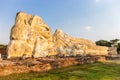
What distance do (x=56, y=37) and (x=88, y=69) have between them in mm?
5196

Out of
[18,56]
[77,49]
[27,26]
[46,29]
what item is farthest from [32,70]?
[77,49]

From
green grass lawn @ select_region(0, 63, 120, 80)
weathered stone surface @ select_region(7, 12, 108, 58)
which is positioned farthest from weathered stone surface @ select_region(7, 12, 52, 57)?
green grass lawn @ select_region(0, 63, 120, 80)

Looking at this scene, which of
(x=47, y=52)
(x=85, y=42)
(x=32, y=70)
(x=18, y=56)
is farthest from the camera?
(x=85, y=42)

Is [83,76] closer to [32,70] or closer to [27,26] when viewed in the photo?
[32,70]

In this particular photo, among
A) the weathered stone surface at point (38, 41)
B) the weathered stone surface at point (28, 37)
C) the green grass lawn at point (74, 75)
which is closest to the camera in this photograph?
the green grass lawn at point (74, 75)

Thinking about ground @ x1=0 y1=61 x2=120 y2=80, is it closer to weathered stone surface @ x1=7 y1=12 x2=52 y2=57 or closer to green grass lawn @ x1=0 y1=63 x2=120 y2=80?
green grass lawn @ x1=0 y1=63 x2=120 y2=80

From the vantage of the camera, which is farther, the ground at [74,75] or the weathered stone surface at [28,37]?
the weathered stone surface at [28,37]

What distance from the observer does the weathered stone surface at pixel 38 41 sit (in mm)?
14508

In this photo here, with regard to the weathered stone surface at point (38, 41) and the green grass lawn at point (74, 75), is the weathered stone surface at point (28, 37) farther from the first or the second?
the green grass lawn at point (74, 75)

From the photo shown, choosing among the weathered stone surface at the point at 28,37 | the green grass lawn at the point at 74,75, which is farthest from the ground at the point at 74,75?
the weathered stone surface at the point at 28,37

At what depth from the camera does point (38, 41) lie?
15.0 m

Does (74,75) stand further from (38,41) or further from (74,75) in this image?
(38,41)

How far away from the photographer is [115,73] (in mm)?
12016

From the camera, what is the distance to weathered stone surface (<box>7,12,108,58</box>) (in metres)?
14.5
